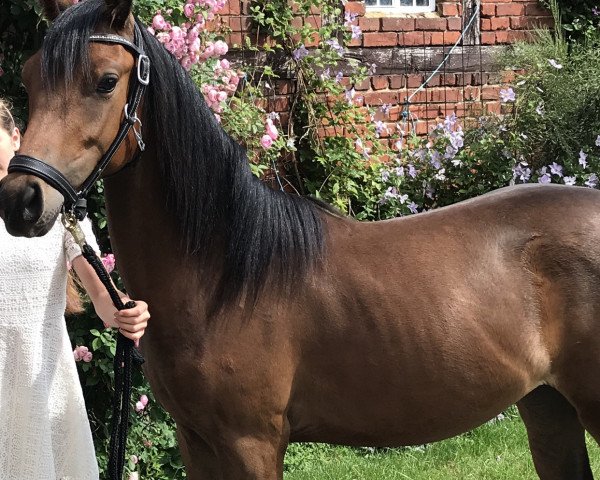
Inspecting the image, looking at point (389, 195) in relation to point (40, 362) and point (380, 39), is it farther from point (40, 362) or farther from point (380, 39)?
point (40, 362)

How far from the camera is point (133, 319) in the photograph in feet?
7.40

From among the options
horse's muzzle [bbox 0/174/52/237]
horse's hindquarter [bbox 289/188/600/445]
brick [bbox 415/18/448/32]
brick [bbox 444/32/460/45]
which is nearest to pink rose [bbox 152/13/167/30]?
horse's hindquarter [bbox 289/188/600/445]

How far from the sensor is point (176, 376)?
2367 millimetres

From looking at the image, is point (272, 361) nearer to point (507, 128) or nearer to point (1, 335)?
point (1, 335)

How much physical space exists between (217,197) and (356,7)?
325 centimetres

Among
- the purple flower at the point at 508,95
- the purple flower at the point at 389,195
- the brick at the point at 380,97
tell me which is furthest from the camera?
the brick at the point at 380,97

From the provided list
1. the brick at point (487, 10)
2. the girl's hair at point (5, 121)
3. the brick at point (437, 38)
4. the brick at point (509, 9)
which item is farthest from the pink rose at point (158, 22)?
the brick at point (509, 9)

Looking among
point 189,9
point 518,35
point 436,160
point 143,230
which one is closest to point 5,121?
point 143,230

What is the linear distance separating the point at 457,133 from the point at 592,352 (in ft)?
8.85

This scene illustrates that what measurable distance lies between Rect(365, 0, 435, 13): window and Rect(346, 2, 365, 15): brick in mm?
320

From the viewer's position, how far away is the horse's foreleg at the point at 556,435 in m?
2.99

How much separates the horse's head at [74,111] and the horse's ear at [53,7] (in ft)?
0.69

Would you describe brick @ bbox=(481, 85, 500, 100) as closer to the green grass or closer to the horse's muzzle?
the green grass

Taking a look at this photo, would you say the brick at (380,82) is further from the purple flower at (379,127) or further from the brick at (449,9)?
the brick at (449,9)
